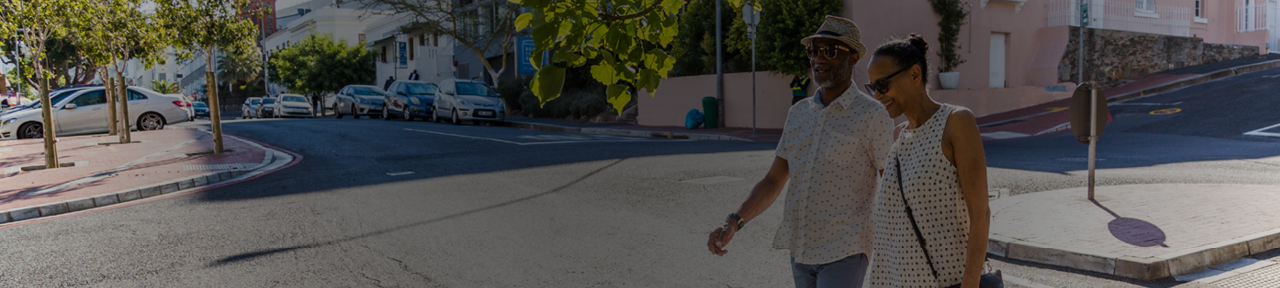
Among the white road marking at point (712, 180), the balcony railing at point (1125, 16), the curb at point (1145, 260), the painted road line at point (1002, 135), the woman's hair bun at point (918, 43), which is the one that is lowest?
the curb at point (1145, 260)

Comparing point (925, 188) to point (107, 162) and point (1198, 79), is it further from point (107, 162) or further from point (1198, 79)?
point (1198, 79)

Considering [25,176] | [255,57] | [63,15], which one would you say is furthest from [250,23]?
[255,57]

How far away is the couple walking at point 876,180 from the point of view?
214 centimetres

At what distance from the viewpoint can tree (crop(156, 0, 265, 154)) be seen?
51.1 ft

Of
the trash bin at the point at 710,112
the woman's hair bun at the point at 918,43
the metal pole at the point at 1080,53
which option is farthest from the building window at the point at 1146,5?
the woman's hair bun at the point at 918,43

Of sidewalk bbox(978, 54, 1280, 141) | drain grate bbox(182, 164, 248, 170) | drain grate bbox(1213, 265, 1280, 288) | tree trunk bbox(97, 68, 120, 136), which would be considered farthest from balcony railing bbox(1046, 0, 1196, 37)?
tree trunk bbox(97, 68, 120, 136)

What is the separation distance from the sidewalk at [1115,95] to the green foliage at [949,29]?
166 centimetres

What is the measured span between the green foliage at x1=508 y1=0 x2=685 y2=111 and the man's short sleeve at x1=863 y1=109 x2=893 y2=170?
68 cm

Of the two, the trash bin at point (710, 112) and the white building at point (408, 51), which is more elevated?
the white building at point (408, 51)

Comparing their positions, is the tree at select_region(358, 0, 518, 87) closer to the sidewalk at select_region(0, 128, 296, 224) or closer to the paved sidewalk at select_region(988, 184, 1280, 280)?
the sidewalk at select_region(0, 128, 296, 224)

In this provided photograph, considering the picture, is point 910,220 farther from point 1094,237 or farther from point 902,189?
point 1094,237

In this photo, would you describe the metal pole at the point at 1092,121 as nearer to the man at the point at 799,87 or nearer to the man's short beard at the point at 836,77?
the man's short beard at the point at 836,77

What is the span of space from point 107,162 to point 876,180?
13.8m

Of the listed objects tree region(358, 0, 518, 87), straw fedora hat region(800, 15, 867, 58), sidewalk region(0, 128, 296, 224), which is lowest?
sidewalk region(0, 128, 296, 224)
